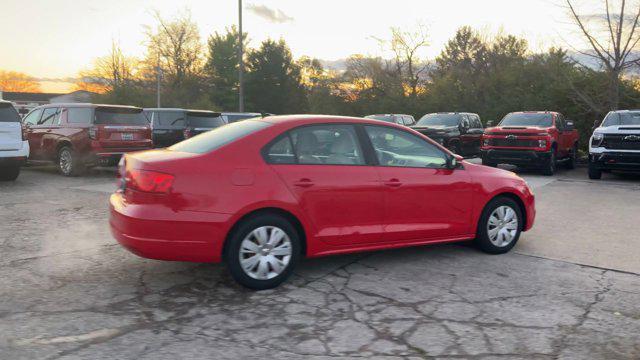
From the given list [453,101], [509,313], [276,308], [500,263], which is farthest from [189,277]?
[453,101]

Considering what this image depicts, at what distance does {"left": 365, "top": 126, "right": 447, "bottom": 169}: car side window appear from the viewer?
17.3 feet

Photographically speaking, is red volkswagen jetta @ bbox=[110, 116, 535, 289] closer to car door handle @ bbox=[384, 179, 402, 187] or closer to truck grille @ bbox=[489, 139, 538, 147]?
car door handle @ bbox=[384, 179, 402, 187]

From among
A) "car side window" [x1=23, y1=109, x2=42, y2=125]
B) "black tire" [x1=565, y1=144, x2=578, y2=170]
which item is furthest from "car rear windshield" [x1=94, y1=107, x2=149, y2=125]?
"black tire" [x1=565, y1=144, x2=578, y2=170]

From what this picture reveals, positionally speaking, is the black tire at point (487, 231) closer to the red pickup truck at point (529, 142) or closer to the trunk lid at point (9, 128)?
the red pickup truck at point (529, 142)

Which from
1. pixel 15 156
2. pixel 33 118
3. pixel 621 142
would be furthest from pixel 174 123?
pixel 621 142

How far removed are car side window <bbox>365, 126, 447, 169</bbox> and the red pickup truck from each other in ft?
30.9

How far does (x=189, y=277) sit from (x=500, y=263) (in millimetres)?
3147

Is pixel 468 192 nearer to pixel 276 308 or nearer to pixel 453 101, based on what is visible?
pixel 276 308

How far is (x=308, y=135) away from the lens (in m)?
4.96

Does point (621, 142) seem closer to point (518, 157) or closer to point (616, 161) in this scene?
point (616, 161)

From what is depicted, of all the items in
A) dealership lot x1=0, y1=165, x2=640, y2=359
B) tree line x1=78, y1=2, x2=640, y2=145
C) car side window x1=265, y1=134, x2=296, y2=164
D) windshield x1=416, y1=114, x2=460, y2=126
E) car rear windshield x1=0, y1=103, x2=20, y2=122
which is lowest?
dealership lot x1=0, y1=165, x2=640, y2=359

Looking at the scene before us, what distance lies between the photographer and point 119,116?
1274 cm

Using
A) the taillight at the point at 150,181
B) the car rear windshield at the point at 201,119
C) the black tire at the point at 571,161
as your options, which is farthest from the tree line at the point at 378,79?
the taillight at the point at 150,181

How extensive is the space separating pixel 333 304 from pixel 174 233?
1397mm
